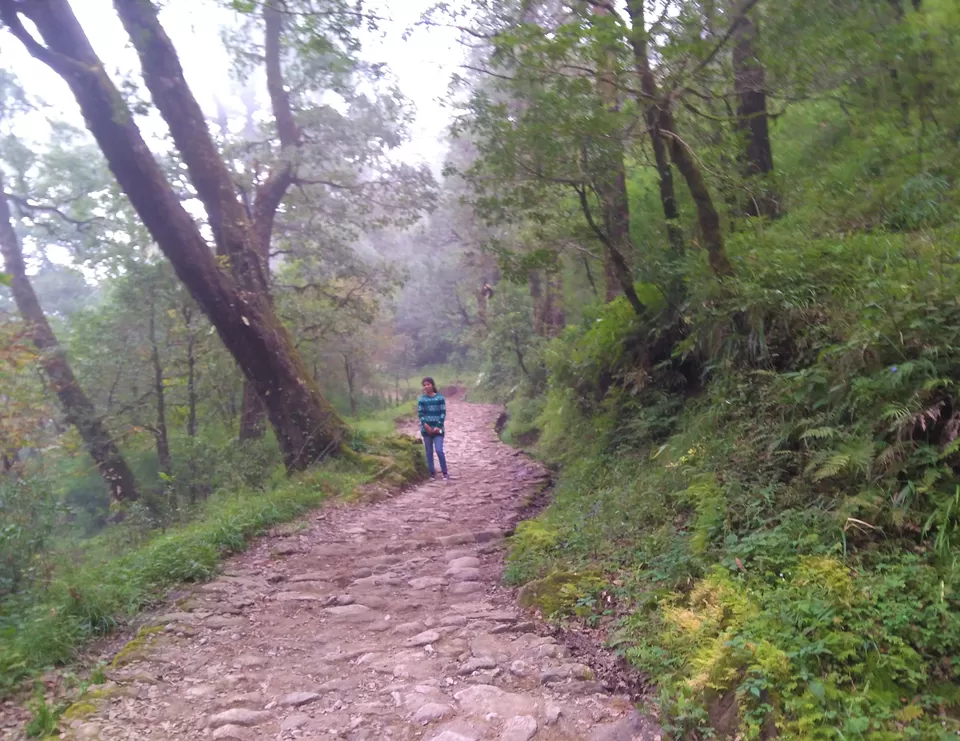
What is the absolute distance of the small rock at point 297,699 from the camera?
3.95 meters

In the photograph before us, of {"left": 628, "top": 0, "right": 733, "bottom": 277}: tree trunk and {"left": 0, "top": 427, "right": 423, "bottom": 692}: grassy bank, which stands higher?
{"left": 628, "top": 0, "right": 733, "bottom": 277}: tree trunk

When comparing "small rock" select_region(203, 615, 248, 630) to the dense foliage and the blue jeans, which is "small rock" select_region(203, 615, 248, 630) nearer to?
the dense foliage

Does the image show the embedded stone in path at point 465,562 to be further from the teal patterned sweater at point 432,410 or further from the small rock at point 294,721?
the teal patterned sweater at point 432,410

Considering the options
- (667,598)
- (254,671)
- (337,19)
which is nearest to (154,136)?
(337,19)

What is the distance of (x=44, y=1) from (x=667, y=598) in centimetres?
974

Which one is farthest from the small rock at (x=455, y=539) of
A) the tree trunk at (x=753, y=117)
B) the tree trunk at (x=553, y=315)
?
the tree trunk at (x=553, y=315)

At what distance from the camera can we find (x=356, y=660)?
15.1 feet

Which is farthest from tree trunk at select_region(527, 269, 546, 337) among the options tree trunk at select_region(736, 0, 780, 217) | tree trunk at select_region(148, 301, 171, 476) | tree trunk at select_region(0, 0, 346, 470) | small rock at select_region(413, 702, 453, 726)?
small rock at select_region(413, 702, 453, 726)

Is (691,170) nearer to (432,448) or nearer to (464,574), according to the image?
(464,574)

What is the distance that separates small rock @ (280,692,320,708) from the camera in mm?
3951

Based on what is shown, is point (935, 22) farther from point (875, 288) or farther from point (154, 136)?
point (154, 136)

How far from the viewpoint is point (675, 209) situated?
29.1 feet

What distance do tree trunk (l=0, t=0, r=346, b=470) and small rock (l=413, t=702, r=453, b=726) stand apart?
276 inches

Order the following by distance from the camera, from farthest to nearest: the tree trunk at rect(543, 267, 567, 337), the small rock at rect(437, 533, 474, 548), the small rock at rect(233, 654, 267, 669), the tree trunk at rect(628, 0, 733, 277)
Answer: the tree trunk at rect(543, 267, 567, 337)
the small rock at rect(437, 533, 474, 548)
the tree trunk at rect(628, 0, 733, 277)
the small rock at rect(233, 654, 267, 669)
